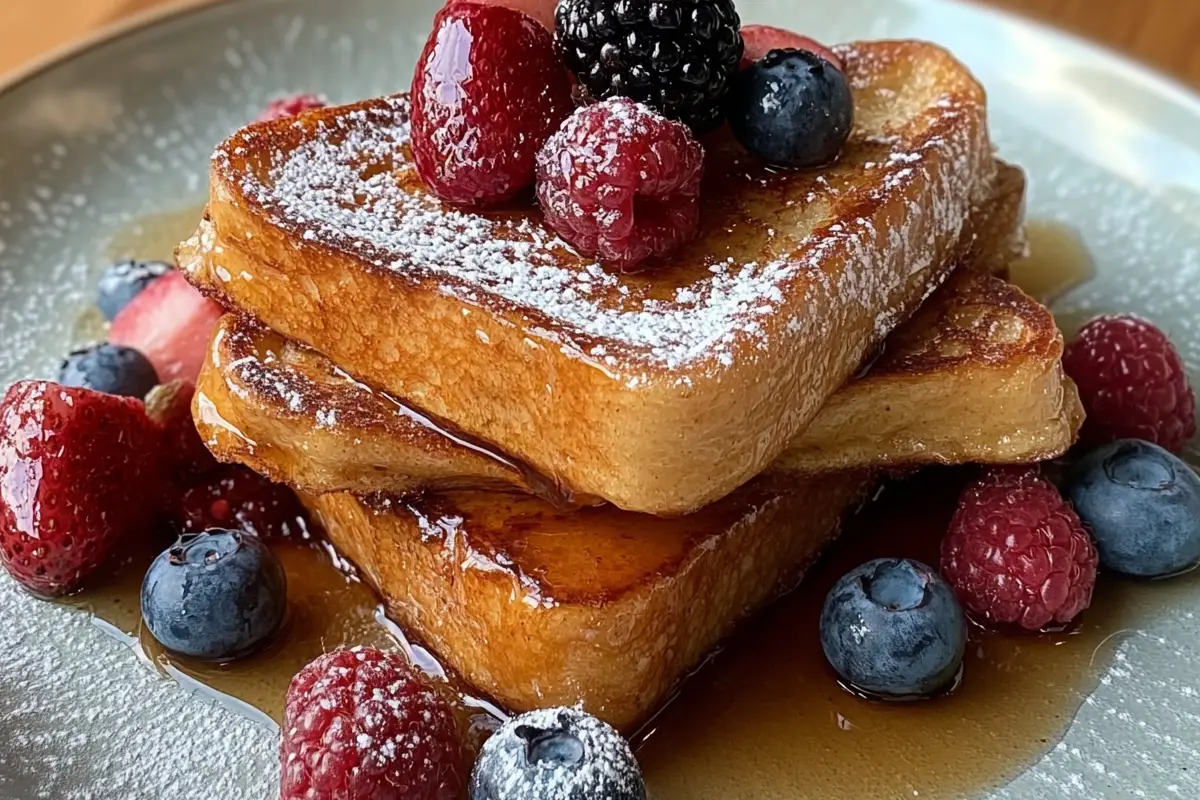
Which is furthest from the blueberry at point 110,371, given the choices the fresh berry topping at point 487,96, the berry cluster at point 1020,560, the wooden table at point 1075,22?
the wooden table at point 1075,22

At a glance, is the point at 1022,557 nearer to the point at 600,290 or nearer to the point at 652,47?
the point at 600,290

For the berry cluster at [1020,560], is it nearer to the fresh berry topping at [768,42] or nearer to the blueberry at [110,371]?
the fresh berry topping at [768,42]

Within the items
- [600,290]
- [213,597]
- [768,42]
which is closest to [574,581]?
[600,290]

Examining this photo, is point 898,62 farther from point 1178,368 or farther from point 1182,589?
point 1182,589

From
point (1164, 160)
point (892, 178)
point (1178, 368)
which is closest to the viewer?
point (892, 178)

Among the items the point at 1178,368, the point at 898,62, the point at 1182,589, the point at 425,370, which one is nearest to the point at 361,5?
the point at 898,62

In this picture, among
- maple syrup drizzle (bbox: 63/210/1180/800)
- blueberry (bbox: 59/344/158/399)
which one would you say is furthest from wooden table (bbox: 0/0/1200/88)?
maple syrup drizzle (bbox: 63/210/1180/800)
